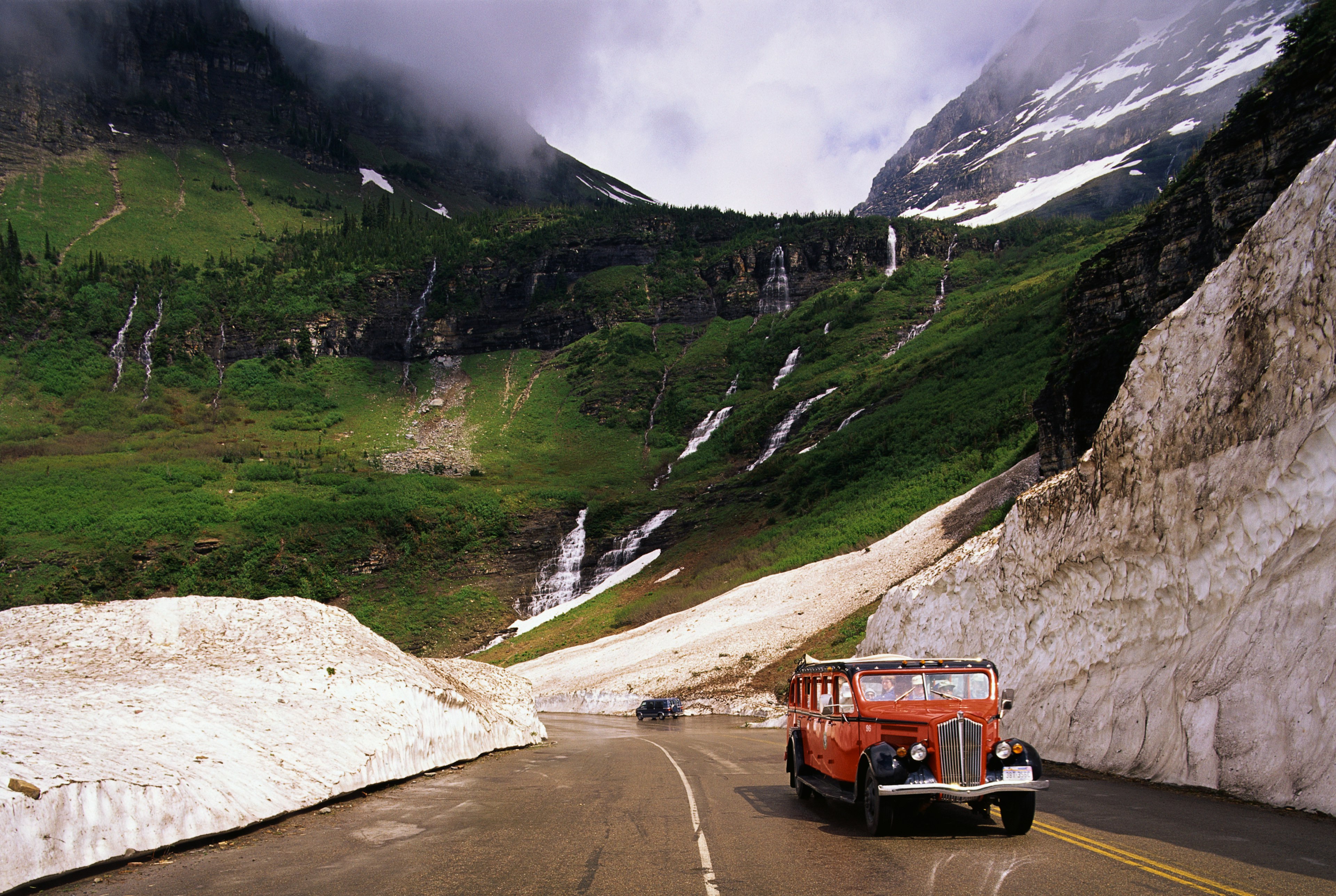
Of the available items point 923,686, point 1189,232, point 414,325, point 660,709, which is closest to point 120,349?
point 414,325

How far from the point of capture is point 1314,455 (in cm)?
1042

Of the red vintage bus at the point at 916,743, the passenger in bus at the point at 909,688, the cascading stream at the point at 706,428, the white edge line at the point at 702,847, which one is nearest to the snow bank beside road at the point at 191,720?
the white edge line at the point at 702,847

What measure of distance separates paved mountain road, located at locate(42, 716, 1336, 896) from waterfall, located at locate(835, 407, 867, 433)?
6737 centimetres

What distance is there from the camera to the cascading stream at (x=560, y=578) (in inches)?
2874

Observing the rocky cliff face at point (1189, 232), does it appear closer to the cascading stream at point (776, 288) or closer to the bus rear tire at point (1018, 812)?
→ the bus rear tire at point (1018, 812)

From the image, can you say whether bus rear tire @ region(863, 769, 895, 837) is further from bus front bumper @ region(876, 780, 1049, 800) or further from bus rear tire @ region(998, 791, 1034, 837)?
bus rear tire @ region(998, 791, 1034, 837)

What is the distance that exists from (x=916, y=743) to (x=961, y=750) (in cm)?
49

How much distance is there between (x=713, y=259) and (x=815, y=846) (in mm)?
139063

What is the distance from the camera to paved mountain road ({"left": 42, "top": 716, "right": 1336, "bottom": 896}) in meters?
6.95

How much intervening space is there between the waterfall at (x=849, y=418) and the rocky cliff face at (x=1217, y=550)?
6175 centimetres

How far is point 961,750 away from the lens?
913cm

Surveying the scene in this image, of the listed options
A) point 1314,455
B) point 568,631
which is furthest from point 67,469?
point 1314,455

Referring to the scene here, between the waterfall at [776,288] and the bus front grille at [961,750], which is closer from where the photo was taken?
the bus front grille at [961,750]

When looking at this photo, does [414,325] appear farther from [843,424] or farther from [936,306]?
[936,306]
